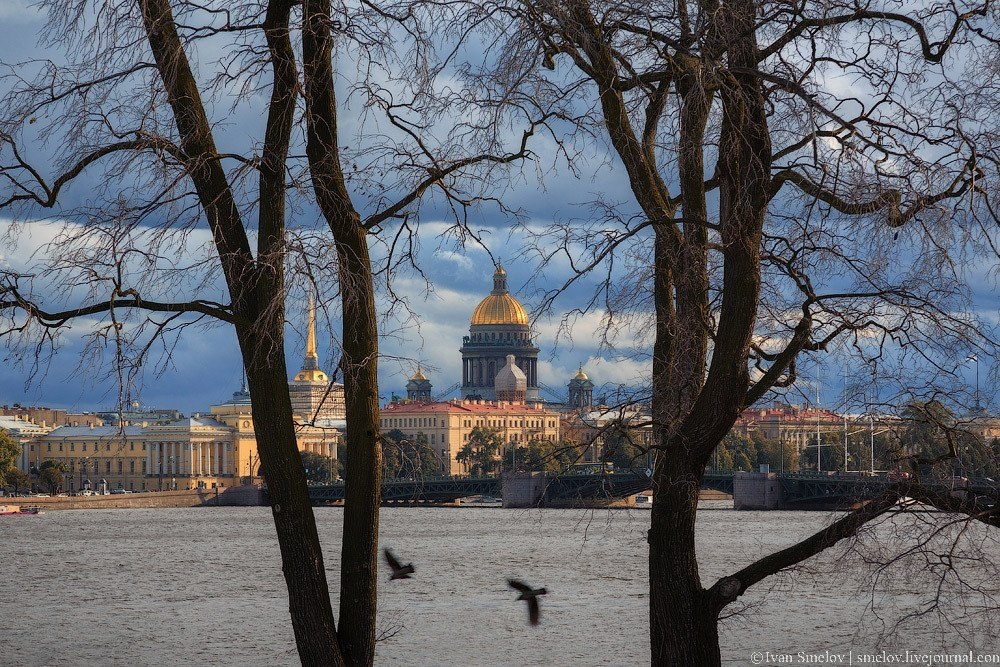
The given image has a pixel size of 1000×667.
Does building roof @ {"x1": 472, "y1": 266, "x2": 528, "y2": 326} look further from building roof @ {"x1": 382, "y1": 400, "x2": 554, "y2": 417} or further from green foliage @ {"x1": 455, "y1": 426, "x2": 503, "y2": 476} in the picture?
green foliage @ {"x1": 455, "y1": 426, "x2": 503, "y2": 476}

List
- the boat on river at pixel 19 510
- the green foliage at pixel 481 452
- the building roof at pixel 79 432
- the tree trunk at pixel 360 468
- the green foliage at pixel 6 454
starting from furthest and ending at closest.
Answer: the building roof at pixel 79 432, the green foliage at pixel 481 452, the green foliage at pixel 6 454, the boat on river at pixel 19 510, the tree trunk at pixel 360 468

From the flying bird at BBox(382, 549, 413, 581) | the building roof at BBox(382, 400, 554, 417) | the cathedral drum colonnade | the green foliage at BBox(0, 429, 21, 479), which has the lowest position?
the flying bird at BBox(382, 549, 413, 581)

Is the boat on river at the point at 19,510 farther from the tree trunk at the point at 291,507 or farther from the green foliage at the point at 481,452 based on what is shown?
the tree trunk at the point at 291,507

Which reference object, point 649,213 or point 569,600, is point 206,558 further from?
point 649,213

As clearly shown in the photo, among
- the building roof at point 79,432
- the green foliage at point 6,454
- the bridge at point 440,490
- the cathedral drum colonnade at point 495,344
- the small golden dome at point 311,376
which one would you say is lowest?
the bridge at point 440,490

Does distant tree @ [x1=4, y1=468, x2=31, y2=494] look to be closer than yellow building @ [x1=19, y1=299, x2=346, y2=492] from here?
Yes

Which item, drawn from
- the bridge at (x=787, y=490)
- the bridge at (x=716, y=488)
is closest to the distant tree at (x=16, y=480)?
the bridge at (x=716, y=488)

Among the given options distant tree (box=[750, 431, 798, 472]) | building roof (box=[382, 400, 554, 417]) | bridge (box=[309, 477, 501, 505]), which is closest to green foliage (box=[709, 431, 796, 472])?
distant tree (box=[750, 431, 798, 472])

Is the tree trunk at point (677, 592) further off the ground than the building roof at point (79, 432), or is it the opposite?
the building roof at point (79, 432)
